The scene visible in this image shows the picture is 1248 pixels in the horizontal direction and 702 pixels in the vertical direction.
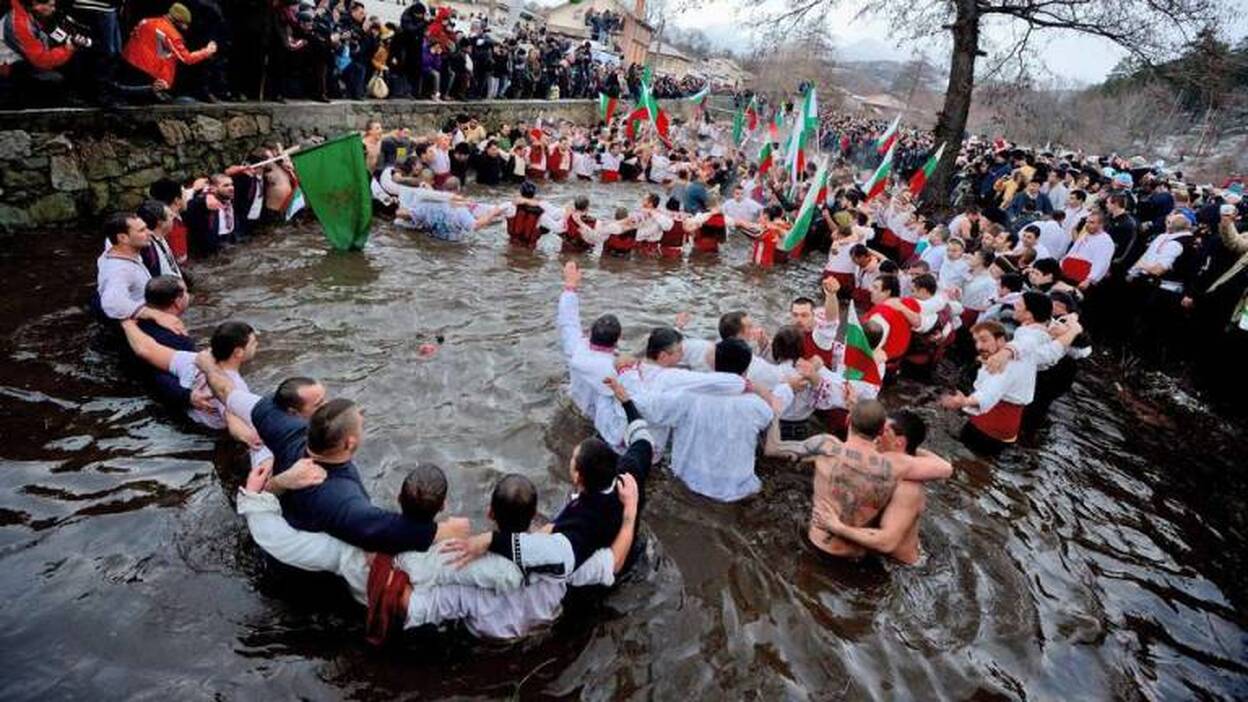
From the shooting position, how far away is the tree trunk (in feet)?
53.3

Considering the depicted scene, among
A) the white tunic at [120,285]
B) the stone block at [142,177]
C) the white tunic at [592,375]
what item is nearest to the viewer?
the white tunic at [120,285]

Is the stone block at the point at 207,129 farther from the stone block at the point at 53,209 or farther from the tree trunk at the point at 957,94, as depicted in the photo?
the tree trunk at the point at 957,94

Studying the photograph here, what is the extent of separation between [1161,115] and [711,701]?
65.9 m

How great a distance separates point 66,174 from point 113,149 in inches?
26.2

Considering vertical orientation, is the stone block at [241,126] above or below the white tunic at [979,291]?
above

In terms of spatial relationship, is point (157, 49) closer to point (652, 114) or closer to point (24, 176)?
point (24, 176)

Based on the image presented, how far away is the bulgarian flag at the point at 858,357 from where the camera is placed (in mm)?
5211

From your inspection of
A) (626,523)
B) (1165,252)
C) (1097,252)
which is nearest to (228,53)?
(626,523)

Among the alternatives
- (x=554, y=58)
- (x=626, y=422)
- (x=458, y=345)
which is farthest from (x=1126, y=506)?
(x=554, y=58)

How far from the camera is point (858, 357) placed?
5312mm

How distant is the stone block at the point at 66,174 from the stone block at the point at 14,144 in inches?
11.8

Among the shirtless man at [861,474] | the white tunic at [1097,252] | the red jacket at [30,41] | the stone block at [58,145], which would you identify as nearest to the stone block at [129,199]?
the stone block at [58,145]

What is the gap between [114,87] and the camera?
8031mm

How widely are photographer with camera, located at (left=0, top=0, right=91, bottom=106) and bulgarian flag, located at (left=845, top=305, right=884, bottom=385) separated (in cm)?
864
